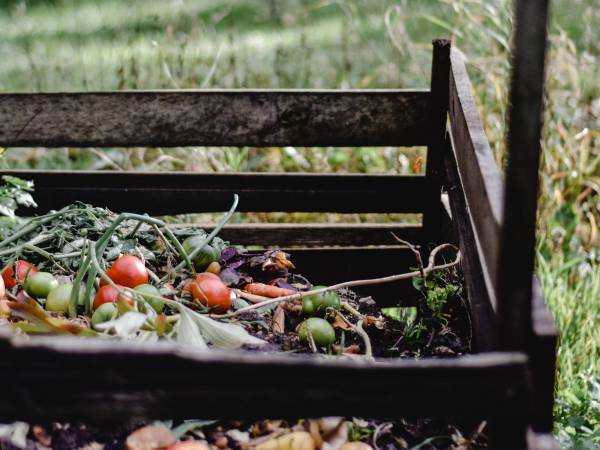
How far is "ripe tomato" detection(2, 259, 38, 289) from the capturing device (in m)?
2.35

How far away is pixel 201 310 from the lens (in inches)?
87.2

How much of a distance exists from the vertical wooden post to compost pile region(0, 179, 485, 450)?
0.56m

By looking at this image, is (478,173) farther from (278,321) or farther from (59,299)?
(59,299)

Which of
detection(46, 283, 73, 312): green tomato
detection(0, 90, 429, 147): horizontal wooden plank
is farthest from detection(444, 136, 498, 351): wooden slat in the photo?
detection(46, 283, 73, 312): green tomato

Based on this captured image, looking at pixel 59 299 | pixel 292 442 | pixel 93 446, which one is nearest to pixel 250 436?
pixel 292 442

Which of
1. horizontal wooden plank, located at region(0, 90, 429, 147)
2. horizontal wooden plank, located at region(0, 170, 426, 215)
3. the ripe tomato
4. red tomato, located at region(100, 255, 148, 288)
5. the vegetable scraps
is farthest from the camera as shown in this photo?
horizontal wooden plank, located at region(0, 170, 426, 215)

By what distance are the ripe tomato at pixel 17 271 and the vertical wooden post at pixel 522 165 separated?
4.70ft

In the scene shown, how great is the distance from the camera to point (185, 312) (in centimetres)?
197

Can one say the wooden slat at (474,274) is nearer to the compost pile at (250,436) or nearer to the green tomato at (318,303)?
the compost pile at (250,436)

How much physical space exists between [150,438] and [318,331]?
1.79 ft

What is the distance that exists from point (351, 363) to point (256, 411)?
0.17m

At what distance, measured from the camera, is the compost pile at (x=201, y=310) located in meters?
1.82

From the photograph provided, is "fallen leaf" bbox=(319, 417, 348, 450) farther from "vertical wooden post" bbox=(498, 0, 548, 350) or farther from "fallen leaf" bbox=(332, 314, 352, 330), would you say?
"vertical wooden post" bbox=(498, 0, 548, 350)

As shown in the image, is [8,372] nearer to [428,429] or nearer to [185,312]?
[185,312]
